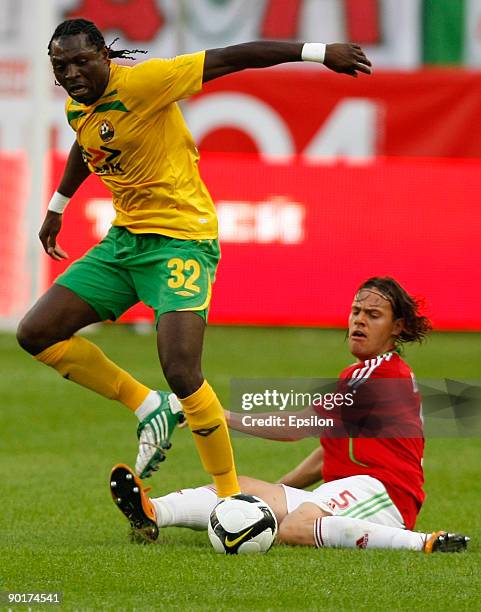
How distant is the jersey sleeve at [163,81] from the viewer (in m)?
6.15

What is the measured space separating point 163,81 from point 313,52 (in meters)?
0.66

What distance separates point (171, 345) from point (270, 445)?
3620 millimetres

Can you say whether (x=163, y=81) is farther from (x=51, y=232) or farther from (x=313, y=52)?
(x=51, y=232)

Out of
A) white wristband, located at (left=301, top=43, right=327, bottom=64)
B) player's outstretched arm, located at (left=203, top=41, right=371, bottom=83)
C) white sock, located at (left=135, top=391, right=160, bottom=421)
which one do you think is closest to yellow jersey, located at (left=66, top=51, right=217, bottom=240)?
player's outstretched arm, located at (left=203, top=41, right=371, bottom=83)

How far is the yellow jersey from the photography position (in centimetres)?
620

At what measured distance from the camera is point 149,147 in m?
6.36

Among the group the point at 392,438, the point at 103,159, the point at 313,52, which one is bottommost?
the point at 392,438

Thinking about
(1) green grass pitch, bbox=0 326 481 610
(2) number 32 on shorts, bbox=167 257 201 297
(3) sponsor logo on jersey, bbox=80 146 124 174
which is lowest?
(1) green grass pitch, bbox=0 326 481 610

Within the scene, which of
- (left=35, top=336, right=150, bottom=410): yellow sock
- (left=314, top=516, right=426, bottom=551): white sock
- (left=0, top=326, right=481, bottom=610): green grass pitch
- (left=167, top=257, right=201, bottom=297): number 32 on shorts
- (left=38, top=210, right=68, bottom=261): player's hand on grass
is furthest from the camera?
(left=38, top=210, right=68, bottom=261): player's hand on grass

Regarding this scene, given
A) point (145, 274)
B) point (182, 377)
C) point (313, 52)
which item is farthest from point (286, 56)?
point (182, 377)

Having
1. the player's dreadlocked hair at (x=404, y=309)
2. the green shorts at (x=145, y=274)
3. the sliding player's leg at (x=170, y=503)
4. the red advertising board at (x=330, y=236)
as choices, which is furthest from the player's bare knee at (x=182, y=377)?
the red advertising board at (x=330, y=236)

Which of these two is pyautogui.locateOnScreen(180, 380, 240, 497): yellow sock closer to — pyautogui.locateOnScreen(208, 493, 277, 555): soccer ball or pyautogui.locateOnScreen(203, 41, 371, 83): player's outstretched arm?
pyautogui.locateOnScreen(208, 493, 277, 555): soccer ball

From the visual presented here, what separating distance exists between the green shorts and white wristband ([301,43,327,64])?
919 mm

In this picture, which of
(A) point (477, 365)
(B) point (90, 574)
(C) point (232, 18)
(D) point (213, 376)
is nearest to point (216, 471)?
(B) point (90, 574)
